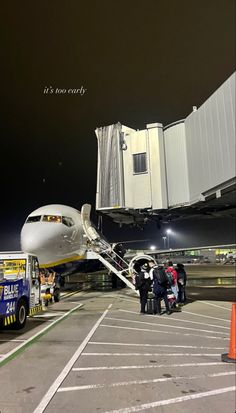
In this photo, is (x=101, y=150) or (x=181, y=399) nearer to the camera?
(x=181, y=399)

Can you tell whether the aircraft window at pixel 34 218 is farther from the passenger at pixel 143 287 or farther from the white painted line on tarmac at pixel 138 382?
the white painted line on tarmac at pixel 138 382

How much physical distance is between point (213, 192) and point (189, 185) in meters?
1.65

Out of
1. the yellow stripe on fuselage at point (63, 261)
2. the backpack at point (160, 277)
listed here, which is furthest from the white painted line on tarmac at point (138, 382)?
the yellow stripe on fuselage at point (63, 261)

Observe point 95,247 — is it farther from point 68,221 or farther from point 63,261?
point 63,261

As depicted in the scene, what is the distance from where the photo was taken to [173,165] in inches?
488

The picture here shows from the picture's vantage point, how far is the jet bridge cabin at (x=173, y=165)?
9344 millimetres

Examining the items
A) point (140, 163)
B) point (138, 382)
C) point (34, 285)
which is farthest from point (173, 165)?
point (138, 382)

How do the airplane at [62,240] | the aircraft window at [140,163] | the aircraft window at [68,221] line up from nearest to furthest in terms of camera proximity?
the aircraft window at [140,163], the airplane at [62,240], the aircraft window at [68,221]

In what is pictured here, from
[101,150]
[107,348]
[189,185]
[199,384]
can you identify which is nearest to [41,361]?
[107,348]

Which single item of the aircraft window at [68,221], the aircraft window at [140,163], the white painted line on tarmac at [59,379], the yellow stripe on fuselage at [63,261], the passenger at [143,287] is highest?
the aircraft window at [140,163]

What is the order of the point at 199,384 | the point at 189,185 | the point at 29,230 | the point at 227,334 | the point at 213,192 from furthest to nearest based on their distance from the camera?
1. the point at 29,230
2. the point at 189,185
3. the point at 213,192
4. the point at 227,334
5. the point at 199,384

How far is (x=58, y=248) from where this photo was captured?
18734 millimetres

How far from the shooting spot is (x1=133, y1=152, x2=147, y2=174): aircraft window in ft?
43.0

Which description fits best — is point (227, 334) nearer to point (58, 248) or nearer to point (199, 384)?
point (199, 384)
